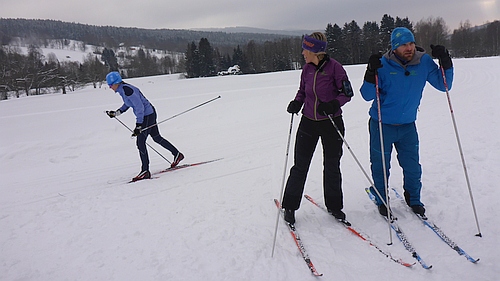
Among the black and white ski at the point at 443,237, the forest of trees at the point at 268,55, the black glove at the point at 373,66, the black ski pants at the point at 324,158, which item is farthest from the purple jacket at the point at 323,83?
the forest of trees at the point at 268,55

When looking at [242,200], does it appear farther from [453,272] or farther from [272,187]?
[453,272]

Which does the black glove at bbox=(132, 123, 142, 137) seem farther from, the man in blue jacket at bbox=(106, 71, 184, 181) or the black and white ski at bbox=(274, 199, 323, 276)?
the black and white ski at bbox=(274, 199, 323, 276)

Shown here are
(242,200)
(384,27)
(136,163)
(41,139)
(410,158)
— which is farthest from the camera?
(384,27)

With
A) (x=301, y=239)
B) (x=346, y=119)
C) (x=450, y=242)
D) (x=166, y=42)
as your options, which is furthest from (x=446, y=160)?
(x=166, y=42)

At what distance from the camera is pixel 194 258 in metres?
3.00

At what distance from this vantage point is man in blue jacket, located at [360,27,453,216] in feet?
9.78

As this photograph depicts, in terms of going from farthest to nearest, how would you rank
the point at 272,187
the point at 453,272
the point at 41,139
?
1. the point at 41,139
2. the point at 272,187
3. the point at 453,272

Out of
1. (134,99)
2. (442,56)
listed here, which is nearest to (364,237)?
(442,56)

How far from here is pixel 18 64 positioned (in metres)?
44.2

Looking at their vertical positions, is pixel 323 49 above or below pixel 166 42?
below

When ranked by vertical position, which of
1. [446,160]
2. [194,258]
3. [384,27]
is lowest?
[194,258]

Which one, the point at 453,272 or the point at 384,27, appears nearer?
the point at 453,272

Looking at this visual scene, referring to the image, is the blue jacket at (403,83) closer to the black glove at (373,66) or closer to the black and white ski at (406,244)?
the black glove at (373,66)

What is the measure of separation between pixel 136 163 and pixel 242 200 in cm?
373
